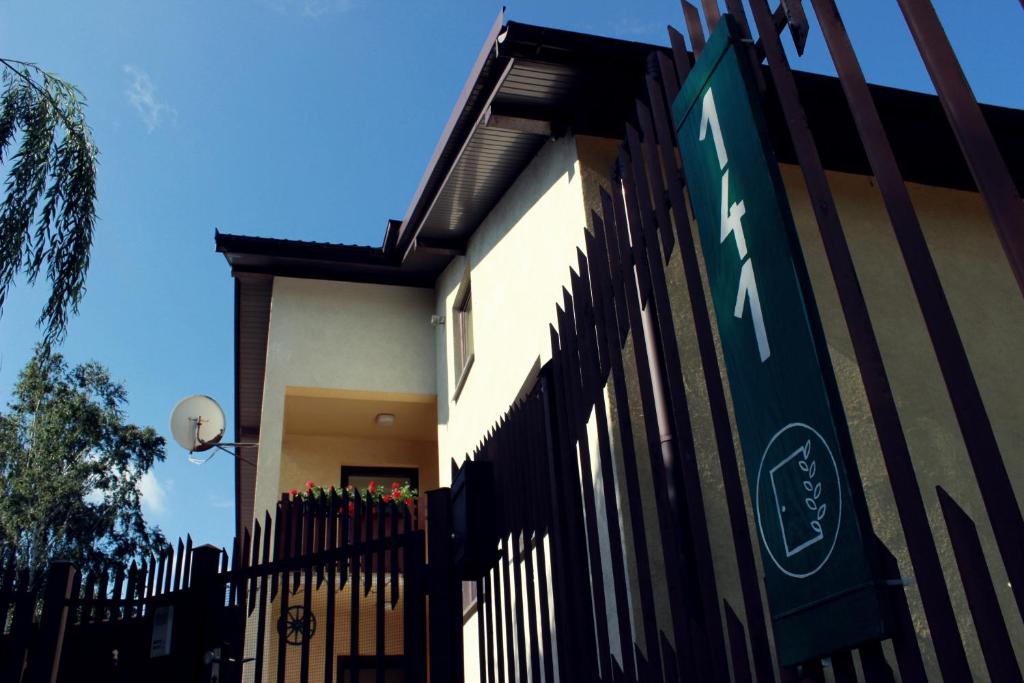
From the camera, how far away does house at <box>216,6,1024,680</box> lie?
6.97m

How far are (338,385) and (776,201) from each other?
39.7 feet

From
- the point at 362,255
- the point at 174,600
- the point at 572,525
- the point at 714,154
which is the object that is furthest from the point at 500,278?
the point at 714,154

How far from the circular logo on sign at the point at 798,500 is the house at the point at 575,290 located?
0.89 metres

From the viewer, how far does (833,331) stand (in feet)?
26.5

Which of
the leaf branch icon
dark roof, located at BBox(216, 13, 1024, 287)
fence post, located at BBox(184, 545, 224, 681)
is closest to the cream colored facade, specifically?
dark roof, located at BBox(216, 13, 1024, 287)

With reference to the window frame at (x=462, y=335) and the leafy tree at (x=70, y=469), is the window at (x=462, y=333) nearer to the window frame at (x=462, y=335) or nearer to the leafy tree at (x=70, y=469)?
the window frame at (x=462, y=335)

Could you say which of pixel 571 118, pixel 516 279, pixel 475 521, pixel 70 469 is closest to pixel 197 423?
pixel 516 279

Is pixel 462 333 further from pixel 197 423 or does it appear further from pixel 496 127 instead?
pixel 496 127

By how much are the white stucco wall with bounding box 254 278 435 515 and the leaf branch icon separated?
1205 cm

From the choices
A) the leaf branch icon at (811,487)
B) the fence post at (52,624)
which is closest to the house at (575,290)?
the leaf branch icon at (811,487)

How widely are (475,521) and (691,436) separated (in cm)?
229

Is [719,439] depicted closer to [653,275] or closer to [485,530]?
[653,275]

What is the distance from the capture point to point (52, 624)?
18.4 ft

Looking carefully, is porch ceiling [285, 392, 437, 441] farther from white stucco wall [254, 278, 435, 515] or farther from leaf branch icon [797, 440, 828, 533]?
leaf branch icon [797, 440, 828, 533]
